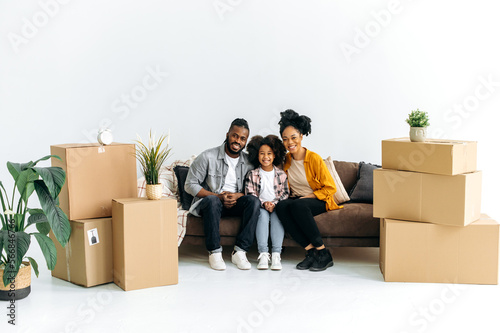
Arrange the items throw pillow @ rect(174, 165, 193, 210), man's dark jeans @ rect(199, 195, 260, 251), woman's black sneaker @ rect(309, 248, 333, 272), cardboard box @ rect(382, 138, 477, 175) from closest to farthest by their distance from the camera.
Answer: cardboard box @ rect(382, 138, 477, 175) → woman's black sneaker @ rect(309, 248, 333, 272) → man's dark jeans @ rect(199, 195, 260, 251) → throw pillow @ rect(174, 165, 193, 210)

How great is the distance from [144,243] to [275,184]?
1244mm

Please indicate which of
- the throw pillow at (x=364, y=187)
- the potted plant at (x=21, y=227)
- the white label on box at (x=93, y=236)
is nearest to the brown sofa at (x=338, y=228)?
the throw pillow at (x=364, y=187)

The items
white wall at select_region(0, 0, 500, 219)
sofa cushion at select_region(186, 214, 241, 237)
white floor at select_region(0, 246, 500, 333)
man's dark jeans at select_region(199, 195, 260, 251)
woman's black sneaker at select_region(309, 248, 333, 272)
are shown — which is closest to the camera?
white floor at select_region(0, 246, 500, 333)

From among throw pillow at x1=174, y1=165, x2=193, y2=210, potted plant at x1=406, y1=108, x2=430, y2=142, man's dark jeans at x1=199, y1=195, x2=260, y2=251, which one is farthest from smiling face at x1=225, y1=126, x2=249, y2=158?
potted plant at x1=406, y1=108, x2=430, y2=142

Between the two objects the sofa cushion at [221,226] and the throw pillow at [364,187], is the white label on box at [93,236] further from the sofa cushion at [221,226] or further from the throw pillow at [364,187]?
the throw pillow at [364,187]

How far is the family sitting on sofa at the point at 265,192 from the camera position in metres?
4.17

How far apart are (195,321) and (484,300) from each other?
177 cm

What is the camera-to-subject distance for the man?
4.18 meters

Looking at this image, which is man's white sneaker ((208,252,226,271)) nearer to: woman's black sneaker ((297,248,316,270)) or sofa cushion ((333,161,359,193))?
woman's black sneaker ((297,248,316,270))

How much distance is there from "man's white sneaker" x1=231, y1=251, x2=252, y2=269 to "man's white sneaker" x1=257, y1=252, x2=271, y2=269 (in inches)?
3.3

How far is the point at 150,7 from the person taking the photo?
530 centimetres

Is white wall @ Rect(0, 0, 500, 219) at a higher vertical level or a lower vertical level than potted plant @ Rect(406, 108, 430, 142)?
higher

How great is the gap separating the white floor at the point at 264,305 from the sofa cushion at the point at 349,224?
0.31m

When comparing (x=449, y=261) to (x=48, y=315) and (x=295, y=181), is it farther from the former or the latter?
(x=48, y=315)
